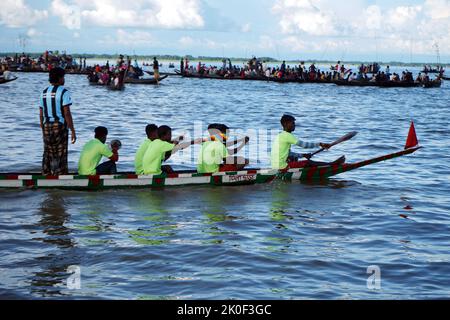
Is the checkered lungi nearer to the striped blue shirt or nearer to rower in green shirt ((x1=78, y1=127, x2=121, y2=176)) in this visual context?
the striped blue shirt

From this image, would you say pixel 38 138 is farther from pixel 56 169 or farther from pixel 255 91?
pixel 255 91

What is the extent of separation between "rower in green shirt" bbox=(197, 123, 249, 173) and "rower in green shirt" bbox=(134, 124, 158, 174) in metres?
0.99

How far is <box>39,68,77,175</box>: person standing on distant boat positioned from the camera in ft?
35.3

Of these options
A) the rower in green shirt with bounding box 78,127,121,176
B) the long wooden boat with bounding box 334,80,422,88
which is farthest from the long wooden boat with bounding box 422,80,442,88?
the rower in green shirt with bounding box 78,127,121,176

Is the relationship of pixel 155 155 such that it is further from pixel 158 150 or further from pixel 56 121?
pixel 56 121

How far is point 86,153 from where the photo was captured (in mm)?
11484

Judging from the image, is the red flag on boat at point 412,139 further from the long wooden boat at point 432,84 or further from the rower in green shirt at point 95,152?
the long wooden boat at point 432,84

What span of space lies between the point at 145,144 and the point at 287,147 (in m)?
2.97

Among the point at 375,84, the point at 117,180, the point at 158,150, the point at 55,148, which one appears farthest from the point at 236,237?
the point at 375,84

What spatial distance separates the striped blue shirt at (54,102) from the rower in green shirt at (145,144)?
1651 millimetres

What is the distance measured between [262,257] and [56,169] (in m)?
4.85

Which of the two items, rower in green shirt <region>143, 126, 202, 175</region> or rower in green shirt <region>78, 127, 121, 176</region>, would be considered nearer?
rower in green shirt <region>78, 127, 121, 176</region>

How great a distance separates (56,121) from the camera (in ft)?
36.0
